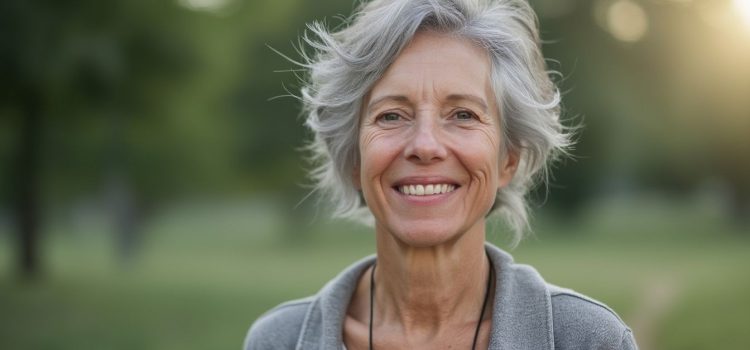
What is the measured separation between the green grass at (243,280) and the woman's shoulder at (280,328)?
22.6ft

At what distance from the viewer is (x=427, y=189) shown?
2.51m

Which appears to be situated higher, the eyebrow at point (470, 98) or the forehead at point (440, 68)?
the forehead at point (440, 68)

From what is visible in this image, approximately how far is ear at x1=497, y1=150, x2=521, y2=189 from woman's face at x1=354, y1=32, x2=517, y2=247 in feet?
0.52

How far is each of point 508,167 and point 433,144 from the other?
416 millimetres

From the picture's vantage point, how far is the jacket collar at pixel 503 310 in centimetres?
254

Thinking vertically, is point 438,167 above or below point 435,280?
above

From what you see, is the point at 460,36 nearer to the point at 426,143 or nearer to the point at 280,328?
the point at 426,143

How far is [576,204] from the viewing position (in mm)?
25938

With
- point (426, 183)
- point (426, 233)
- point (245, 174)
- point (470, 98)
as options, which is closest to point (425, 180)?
point (426, 183)

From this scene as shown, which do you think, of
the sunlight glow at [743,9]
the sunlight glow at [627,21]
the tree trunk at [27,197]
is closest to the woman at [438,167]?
the tree trunk at [27,197]

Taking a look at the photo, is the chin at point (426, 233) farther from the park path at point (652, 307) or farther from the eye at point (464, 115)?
the park path at point (652, 307)

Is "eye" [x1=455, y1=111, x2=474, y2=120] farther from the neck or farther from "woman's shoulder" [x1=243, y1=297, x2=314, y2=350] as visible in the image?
"woman's shoulder" [x1=243, y1=297, x2=314, y2=350]

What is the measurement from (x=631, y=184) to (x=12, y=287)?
66.9 feet

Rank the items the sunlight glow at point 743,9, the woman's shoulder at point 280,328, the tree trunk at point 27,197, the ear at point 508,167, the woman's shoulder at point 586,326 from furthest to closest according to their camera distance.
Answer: the sunlight glow at point 743,9 < the tree trunk at point 27,197 < the woman's shoulder at point 280,328 < the ear at point 508,167 < the woman's shoulder at point 586,326
